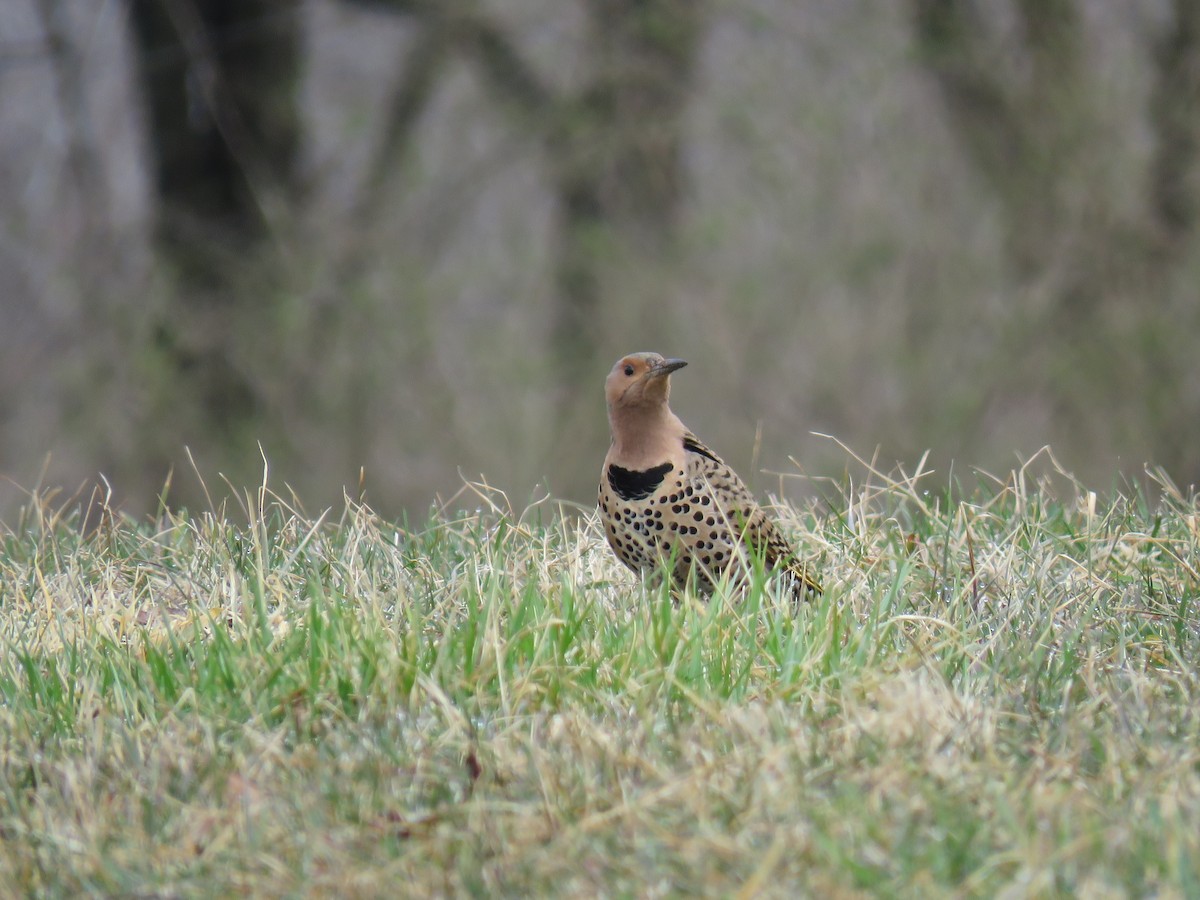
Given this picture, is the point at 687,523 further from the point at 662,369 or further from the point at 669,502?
the point at 662,369

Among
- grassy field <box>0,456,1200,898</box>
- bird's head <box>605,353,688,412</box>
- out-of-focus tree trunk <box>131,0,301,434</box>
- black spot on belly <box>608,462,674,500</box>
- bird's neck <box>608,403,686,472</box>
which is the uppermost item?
out-of-focus tree trunk <box>131,0,301,434</box>

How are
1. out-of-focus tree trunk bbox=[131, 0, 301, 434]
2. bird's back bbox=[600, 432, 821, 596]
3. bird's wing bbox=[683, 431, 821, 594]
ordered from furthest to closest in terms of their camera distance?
out-of-focus tree trunk bbox=[131, 0, 301, 434], bird's wing bbox=[683, 431, 821, 594], bird's back bbox=[600, 432, 821, 596]

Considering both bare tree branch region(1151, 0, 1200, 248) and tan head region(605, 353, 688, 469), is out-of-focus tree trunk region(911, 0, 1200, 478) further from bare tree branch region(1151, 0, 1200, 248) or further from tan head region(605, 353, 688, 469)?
tan head region(605, 353, 688, 469)

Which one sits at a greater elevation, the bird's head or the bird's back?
the bird's head

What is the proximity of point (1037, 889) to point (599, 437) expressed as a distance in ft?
25.6

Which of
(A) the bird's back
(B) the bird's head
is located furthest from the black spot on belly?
(B) the bird's head

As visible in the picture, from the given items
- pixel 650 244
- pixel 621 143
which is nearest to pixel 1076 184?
pixel 650 244

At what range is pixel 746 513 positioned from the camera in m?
4.12

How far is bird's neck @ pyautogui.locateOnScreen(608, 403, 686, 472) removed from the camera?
4.06 meters

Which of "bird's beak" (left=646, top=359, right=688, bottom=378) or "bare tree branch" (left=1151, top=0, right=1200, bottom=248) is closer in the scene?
"bird's beak" (left=646, top=359, right=688, bottom=378)

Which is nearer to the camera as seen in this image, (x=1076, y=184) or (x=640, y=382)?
(x=640, y=382)

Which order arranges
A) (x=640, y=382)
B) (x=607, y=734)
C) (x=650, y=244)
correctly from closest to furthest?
1. (x=607, y=734)
2. (x=640, y=382)
3. (x=650, y=244)

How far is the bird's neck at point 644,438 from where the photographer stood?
4.06 metres

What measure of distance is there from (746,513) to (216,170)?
6.96 meters
